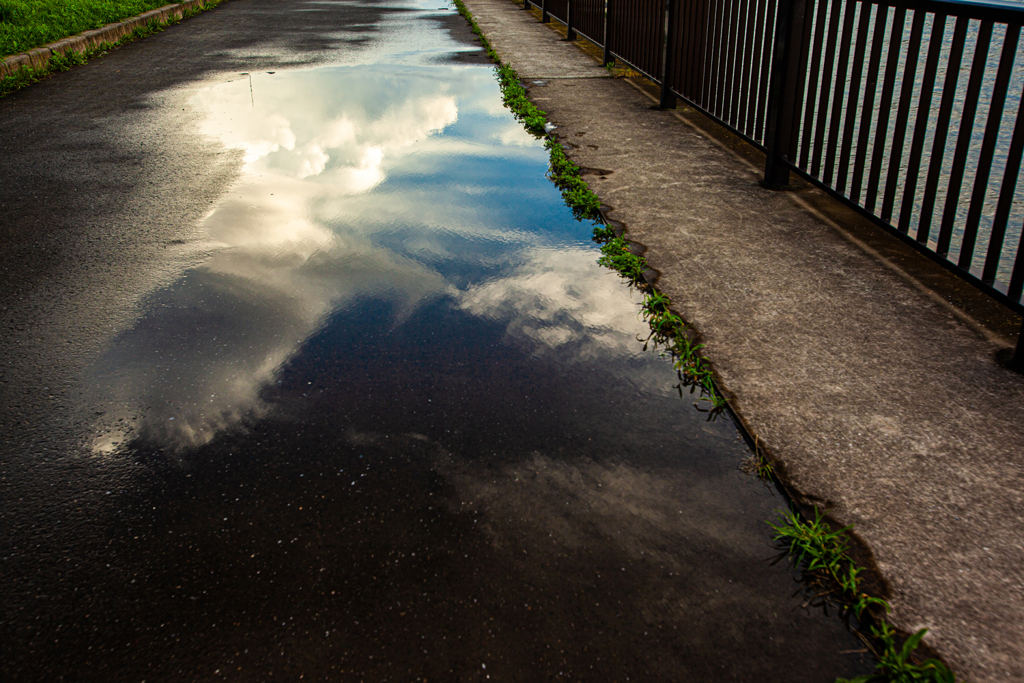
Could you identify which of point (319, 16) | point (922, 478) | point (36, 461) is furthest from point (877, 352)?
point (319, 16)

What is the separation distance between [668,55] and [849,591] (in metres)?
6.14

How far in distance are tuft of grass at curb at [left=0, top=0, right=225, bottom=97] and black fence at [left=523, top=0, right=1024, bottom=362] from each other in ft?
23.5

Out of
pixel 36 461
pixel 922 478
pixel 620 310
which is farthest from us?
pixel 620 310

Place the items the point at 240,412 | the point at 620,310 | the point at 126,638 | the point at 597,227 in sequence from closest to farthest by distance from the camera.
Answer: the point at 126,638 < the point at 240,412 < the point at 620,310 < the point at 597,227

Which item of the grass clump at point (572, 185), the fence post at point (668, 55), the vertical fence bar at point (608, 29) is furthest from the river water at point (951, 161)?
the vertical fence bar at point (608, 29)

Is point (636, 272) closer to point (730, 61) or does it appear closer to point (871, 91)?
point (871, 91)

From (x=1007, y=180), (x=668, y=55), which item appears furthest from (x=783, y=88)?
(x=668, y=55)

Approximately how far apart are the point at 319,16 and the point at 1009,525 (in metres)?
15.9

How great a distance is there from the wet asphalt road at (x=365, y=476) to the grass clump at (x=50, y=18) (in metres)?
7.19

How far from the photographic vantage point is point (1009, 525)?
6.75 feet

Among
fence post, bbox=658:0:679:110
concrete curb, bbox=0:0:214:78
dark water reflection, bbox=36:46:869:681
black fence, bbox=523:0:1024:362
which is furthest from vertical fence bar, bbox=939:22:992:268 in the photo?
concrete curb, bbox=0:0:214:78

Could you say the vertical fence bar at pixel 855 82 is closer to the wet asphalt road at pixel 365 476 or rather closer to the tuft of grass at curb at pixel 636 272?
the tuft of grass at curb at pixel 636 272

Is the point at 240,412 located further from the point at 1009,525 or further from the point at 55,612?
the point at 1009,525

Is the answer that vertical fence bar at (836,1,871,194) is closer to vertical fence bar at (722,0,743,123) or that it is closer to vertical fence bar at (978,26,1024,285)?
vertical fence bar at (978,26,1024,285)
